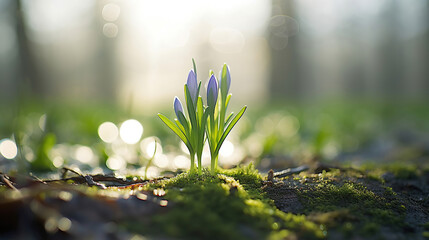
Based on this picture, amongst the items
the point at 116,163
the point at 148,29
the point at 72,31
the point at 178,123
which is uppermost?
the point at 72,31

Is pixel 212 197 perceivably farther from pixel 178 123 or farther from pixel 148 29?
pixel 148 29

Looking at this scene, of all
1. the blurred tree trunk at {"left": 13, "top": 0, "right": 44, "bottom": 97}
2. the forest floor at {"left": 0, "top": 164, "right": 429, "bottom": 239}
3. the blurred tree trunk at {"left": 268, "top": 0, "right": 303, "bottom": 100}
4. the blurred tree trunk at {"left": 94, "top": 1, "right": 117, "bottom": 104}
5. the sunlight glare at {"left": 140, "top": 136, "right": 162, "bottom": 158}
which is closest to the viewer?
the forest floor at {"left": 0, "top": 164, "right": 429, "bottom": 239}

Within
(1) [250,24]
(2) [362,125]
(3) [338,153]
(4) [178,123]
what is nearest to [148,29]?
(1) [250,24]

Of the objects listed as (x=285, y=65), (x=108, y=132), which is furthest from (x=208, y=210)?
(x=285, y=65)

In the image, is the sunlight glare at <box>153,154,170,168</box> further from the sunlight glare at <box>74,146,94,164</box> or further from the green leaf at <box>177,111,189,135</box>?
the green leaf at <box>177,111,189,135</box>

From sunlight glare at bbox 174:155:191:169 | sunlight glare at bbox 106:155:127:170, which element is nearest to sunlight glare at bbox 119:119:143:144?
sunlight glare at bbox 174:155:191:169
